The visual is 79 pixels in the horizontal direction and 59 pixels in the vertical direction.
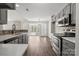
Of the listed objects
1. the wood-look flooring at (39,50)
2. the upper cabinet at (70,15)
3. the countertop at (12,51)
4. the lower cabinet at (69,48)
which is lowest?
the wood-look flooring at (39,50)

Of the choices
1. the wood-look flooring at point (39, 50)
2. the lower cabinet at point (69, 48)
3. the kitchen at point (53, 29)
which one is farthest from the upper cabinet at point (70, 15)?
the wood-look flooring at point (39, 50)

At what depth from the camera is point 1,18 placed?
169 centimetres

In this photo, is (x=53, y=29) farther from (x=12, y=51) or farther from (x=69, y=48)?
(x=12, y=51)

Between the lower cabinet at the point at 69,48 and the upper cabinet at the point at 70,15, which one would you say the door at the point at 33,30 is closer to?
the upper cabinet at the point at 70,15

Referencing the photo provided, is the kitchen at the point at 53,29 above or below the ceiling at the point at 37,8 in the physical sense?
below

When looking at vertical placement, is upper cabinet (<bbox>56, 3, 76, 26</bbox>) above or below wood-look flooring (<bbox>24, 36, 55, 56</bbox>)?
above

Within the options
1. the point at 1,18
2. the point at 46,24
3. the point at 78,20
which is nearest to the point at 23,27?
the point at 46,24

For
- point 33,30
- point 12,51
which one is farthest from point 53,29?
point 12,51

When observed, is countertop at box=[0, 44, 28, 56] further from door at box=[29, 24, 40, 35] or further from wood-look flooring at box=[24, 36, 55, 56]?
door at box=[29, 24, 40, 35]

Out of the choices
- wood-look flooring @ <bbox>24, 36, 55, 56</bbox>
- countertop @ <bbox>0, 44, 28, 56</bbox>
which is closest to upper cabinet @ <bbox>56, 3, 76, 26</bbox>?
wood-look flooring @ <bbox>24, 36, 55, 56</bbox>

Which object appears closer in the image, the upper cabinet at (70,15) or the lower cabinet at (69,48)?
the lower cabinet at (69,48)

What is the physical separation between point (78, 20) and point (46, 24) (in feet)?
33.3

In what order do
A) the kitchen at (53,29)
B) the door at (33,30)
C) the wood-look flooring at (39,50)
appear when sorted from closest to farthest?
the kitchen at (53,29)
the wood-look flooring at (39,50)
the door at (33,30)

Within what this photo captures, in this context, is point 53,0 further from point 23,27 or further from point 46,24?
point 46,24
